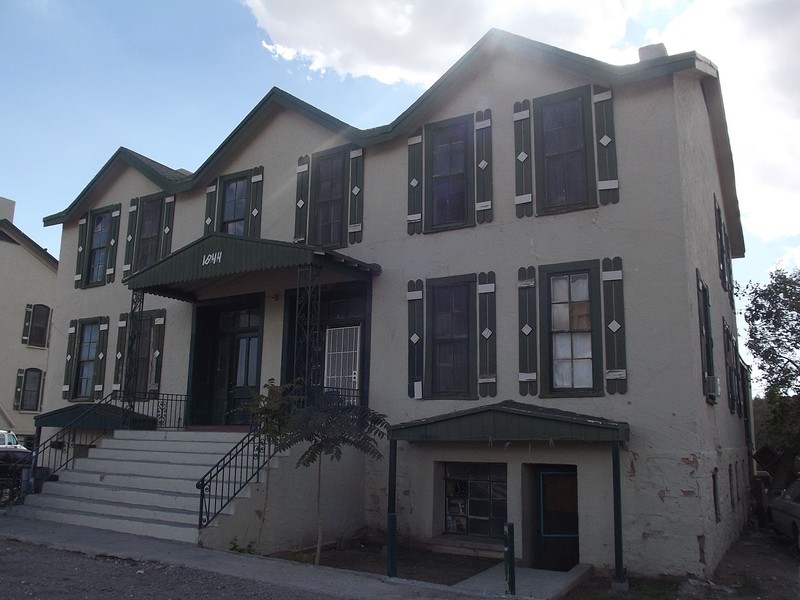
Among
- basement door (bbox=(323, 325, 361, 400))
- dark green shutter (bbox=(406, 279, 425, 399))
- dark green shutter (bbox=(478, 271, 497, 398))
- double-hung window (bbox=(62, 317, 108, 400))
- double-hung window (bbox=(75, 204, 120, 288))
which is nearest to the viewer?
dark green shutter (bbox=(478, 271, 497, 398))

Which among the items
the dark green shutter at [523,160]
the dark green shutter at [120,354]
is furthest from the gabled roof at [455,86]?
the dark green shutter at [120,354]

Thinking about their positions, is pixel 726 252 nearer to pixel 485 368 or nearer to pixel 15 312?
pixel 485 368

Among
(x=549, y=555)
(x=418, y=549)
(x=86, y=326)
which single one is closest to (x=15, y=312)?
(x=86, y=326)

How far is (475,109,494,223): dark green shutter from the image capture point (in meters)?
13.2

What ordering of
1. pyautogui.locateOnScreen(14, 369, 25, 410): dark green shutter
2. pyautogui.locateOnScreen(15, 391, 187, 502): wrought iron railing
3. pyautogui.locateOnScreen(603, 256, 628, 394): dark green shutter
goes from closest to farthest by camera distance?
pyautogui.locateOnScreen(603, 256, 628, 394): dark green shutter < pyautogui.locateOnScreen(15, 391, 187, 502): wrought iron railing < pyautogui.locateOnScreen(14, 369, 25, 410): dark green shutter

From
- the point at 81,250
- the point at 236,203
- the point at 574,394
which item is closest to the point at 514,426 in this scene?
the point at 574,394

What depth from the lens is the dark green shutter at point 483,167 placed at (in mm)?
13164

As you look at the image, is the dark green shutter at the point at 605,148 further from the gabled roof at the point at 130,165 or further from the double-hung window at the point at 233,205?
the gabled roof at the point at 130,165

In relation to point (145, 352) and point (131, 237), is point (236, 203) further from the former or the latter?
point (145, 352)

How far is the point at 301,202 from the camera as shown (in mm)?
15609

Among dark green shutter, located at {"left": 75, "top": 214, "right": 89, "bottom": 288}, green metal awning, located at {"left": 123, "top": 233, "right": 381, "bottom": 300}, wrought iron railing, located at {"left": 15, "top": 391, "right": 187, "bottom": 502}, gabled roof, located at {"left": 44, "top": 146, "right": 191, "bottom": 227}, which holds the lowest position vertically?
wrought iron railing, located at {"left": 15, "top": 391, "right": 187, "bottom": 502}

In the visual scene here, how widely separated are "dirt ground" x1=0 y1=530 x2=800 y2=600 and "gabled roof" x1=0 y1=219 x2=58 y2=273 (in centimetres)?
2236

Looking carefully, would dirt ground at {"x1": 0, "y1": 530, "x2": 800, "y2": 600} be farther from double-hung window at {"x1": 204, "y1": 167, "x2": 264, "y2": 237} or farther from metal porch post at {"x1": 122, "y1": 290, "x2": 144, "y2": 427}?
double-hung window at {"x1": 204, "y1": 167, "x2": 264, "y2": 237}

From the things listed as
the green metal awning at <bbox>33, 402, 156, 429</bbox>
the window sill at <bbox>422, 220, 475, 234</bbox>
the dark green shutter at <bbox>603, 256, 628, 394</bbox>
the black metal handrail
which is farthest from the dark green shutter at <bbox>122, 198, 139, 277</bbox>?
the dark green shutter at <bbox>603, 256, 628, 394</bbox>
